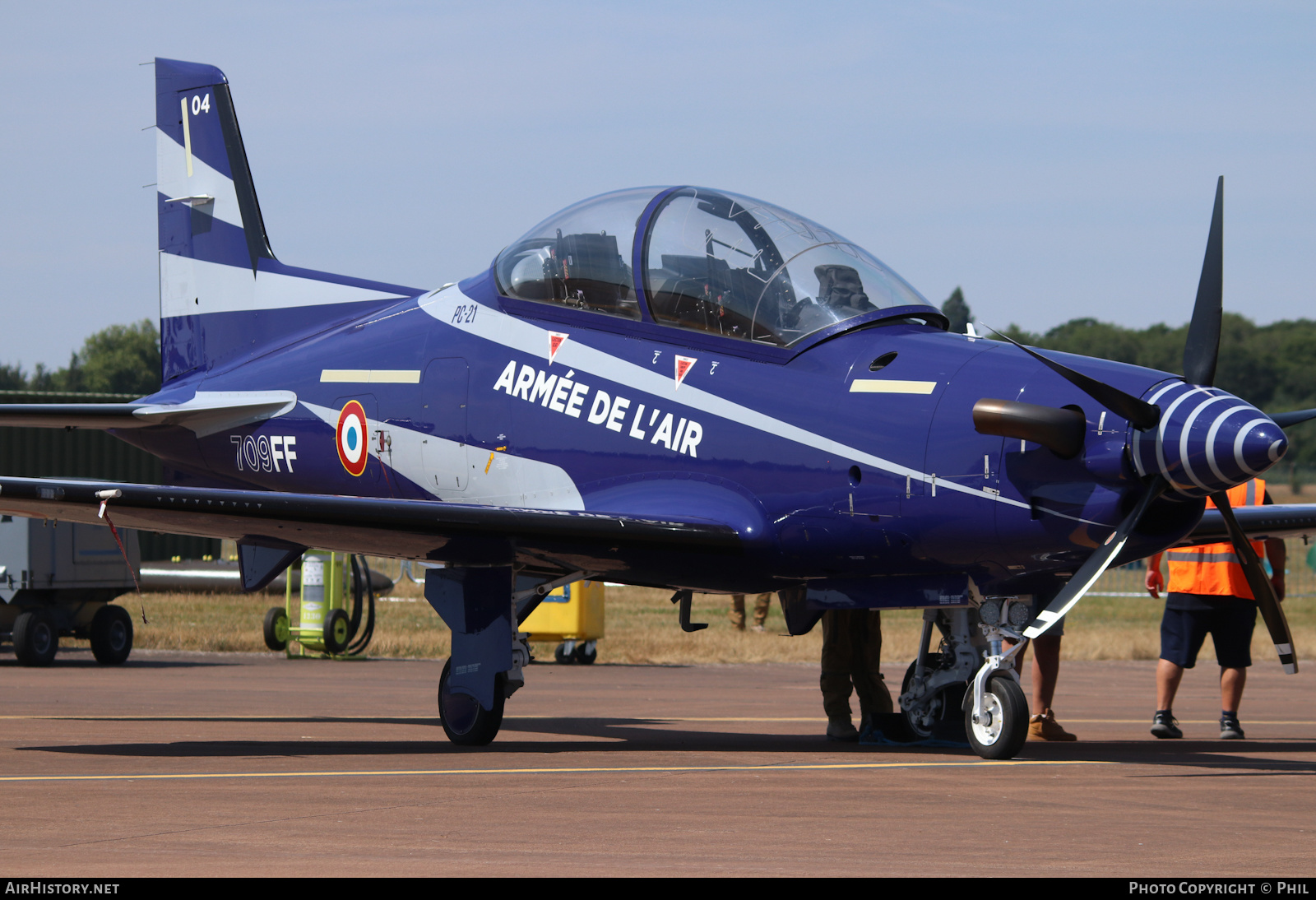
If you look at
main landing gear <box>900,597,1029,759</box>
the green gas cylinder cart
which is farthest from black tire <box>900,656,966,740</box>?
the green gas cylinder cart

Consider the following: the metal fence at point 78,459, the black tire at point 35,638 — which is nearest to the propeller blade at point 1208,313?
the black tire at point 35,638

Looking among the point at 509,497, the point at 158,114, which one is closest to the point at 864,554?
the point at 509,497

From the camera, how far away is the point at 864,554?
982cm

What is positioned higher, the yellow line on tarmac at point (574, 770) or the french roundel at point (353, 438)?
the french roundel at point (353, 438)

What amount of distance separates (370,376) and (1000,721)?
5.87 meters

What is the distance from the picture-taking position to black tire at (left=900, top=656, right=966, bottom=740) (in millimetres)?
11133

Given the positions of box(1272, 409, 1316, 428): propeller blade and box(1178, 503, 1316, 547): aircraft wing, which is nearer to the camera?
box(1272, 409, 1316, 428): propeller blade

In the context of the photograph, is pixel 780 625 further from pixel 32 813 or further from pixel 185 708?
pixel 32 813

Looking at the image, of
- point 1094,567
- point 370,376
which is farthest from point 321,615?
point 1094,567

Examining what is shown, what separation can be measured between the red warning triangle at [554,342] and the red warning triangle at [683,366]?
109 centimetres

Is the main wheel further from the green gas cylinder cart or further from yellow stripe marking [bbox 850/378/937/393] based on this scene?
the green gas cylinder cart

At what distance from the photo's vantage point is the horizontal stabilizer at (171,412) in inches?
523

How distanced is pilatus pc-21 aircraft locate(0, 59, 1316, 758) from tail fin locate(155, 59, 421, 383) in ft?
5.57

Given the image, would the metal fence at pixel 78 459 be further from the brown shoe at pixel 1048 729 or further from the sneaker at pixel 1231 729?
the sneaker at pixel 1231 729
